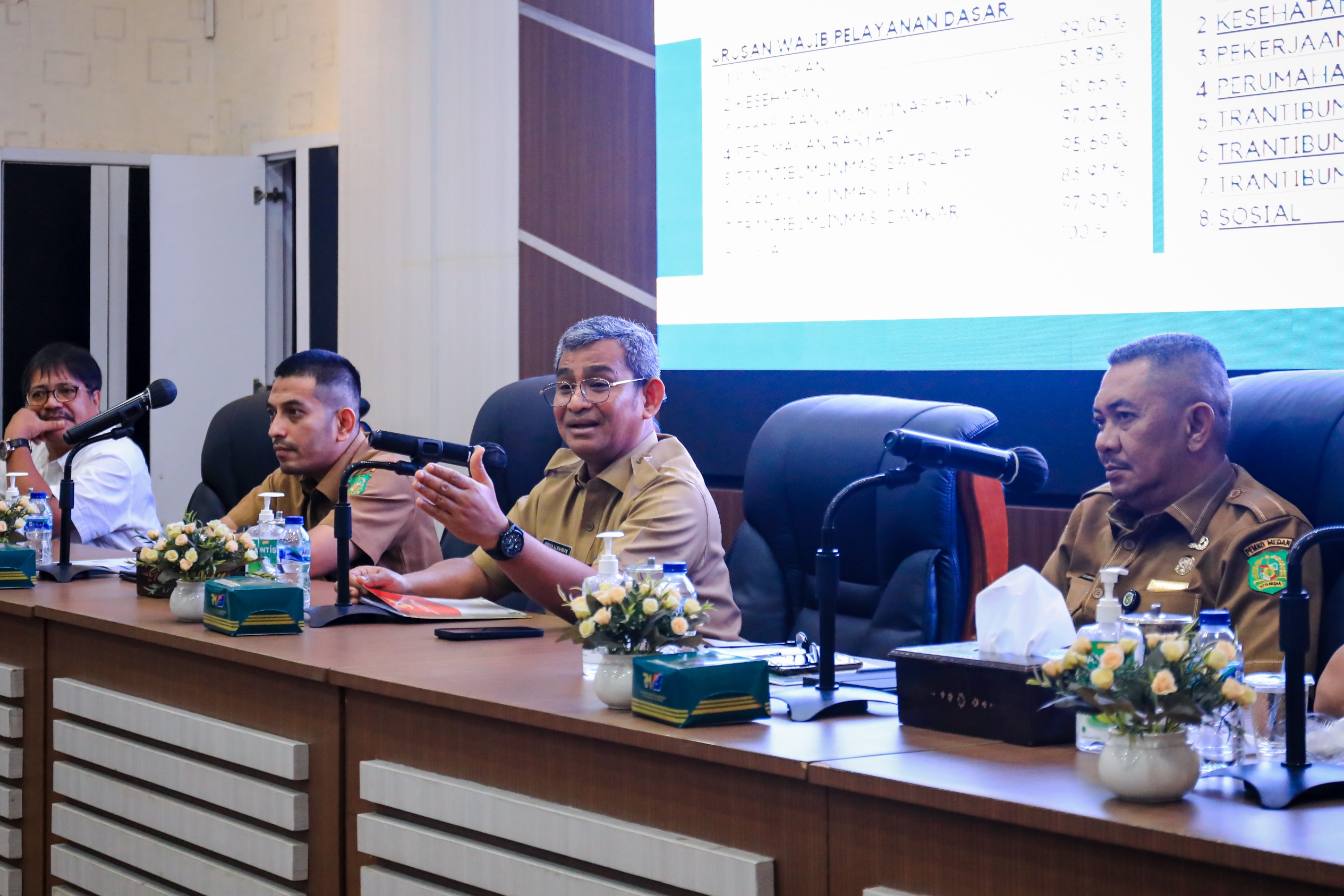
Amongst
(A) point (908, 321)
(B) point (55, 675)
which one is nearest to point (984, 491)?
(A) point (908, 321)

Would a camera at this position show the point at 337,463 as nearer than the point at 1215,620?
No

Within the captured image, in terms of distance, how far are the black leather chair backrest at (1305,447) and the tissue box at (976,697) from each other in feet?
2.18

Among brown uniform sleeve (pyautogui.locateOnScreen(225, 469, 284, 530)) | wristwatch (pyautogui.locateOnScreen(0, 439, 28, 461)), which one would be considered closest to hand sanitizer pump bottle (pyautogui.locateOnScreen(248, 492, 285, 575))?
brown uniform sleeve (pyautogui.locateOnScreen(225, 469, 284, 530))

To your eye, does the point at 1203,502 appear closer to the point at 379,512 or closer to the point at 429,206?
the point at 379,512

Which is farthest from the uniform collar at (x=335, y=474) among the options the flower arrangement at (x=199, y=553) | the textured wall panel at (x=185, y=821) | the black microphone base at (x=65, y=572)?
the textured wall panel at (x=185, y=821)

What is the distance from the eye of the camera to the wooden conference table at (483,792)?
1.25 metres

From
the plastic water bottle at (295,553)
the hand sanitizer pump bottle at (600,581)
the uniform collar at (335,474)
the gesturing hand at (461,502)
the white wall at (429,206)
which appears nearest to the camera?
the hand sanitizer pump bottle at (600,581)

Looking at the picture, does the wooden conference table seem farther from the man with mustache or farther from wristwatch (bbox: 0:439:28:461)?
wristwatch (bbox: 0:439:28:461)

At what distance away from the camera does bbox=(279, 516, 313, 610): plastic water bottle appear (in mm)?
2594

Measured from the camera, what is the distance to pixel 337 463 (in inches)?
128

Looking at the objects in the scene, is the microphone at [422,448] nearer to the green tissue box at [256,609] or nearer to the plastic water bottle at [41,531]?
the green tissue box at [256,609]

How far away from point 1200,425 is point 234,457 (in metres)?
2.71

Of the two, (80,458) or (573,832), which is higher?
(80,458)

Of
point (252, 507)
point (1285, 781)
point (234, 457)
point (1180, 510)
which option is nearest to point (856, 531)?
point (1180, 510)
